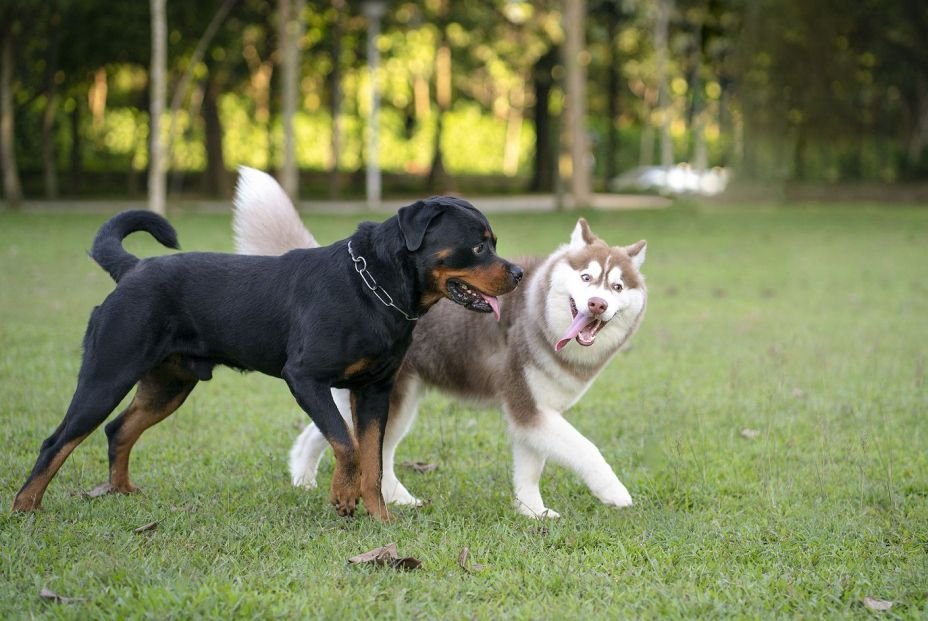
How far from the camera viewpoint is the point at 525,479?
5.71 m

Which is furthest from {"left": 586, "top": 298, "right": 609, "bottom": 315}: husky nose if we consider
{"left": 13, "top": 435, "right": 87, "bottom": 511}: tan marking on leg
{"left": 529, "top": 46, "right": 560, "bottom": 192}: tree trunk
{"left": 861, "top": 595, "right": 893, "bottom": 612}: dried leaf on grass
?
{"left": 529, "top": 46, "right": 560, "bottom": 192}: tree trunk

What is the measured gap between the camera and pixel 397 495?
586 cm

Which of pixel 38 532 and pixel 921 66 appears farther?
pixel 921 66

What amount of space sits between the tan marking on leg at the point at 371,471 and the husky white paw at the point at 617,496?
3.78 feet

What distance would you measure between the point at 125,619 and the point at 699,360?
705cm

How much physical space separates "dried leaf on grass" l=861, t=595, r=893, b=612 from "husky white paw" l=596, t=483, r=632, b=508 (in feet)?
4.92

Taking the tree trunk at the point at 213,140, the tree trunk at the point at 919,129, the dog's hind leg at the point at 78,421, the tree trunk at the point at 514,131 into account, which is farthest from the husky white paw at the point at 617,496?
the tree trunk at the point at 514,131

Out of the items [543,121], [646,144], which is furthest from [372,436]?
[646,144]

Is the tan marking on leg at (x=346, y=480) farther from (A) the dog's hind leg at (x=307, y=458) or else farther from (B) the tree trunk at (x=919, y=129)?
(B) the tree trunk at (x=919, y=129)

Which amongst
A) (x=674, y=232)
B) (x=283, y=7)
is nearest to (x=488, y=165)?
(x=283, y=7)

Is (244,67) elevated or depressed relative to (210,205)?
elevated

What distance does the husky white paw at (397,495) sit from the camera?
5.81 metres

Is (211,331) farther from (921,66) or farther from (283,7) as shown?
(921,66)

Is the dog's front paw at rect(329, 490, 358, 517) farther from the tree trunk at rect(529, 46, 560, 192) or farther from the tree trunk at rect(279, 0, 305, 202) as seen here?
the tree trunk at rect(529, 46, 560, 192)
